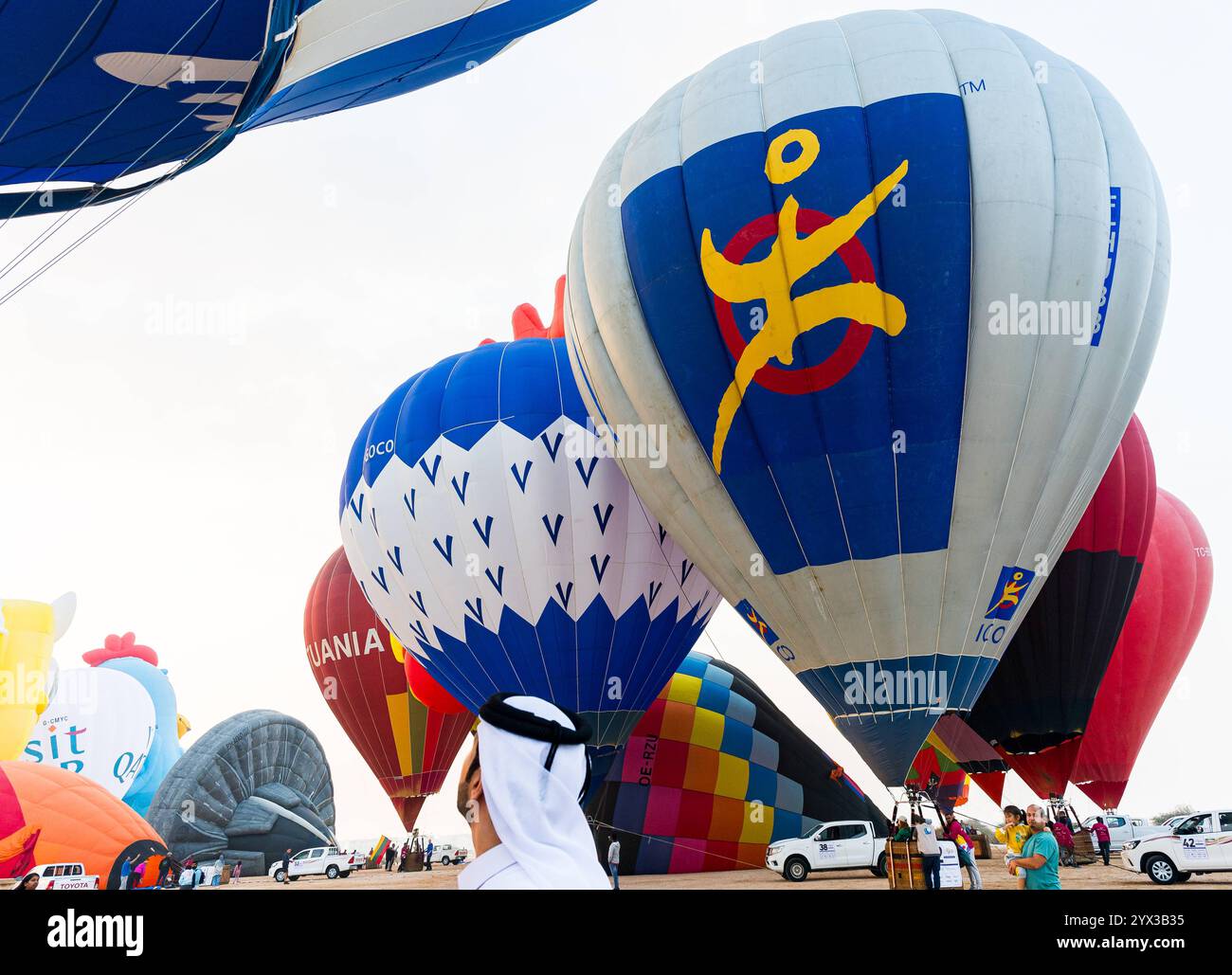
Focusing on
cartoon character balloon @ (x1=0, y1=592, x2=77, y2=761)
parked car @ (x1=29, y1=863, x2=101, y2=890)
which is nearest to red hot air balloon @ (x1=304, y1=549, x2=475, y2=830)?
cartoon character balloon @ (x1=0, y1=592, x2=77, y2=761)

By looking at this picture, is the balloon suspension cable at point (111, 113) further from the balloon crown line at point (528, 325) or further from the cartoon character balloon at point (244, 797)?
the cartoon character balloon at point (244, 797)

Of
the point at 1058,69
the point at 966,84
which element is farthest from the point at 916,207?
the point at 1058,69

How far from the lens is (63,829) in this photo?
525 inches

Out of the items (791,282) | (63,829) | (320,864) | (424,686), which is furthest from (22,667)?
(791,282)

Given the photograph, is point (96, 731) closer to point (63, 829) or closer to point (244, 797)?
point (244, 797)

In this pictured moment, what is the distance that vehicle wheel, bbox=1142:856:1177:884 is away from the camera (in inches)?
472

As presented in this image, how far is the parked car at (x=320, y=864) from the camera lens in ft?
81.8

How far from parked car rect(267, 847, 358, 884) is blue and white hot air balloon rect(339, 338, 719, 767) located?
501 inches

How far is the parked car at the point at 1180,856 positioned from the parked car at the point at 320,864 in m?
18.2

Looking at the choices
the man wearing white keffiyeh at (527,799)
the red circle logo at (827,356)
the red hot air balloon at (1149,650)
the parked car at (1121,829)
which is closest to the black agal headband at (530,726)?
the man wearing white keffiyeh at (527,799)

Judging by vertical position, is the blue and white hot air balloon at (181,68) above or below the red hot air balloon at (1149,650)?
above

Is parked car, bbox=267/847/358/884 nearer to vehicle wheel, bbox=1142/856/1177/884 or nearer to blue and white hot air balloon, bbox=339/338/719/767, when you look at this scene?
blue and white hot air balloon, bbox=339/338/719/767

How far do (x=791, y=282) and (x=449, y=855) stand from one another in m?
23.9
